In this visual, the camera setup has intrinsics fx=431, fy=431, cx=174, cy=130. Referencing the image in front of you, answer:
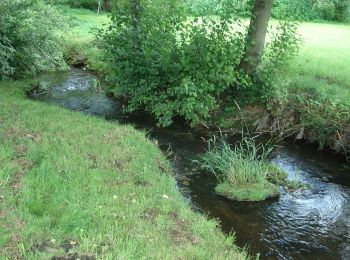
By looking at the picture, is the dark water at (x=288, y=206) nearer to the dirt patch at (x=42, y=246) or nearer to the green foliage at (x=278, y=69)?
the green foliage at (x=278, y=69)

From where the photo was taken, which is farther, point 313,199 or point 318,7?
point 318,7

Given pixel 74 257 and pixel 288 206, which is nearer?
pixel 74 257

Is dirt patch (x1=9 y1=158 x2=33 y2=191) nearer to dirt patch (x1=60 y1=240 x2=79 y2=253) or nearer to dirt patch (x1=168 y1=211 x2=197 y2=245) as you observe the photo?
dirt patch (x1=60 y1=240 x2=79 y2=253)

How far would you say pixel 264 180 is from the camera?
29.2 ft

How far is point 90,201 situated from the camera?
253 inches

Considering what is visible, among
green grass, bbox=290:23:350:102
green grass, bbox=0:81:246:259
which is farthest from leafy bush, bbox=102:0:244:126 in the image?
green grass, bbox=0:81:246:259

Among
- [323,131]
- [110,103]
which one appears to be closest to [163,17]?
[110,103]

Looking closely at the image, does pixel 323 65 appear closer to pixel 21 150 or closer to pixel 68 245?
pixel 21 150

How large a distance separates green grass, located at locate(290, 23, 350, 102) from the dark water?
1941 millimetres

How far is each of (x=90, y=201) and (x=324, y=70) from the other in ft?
Result: 34.7

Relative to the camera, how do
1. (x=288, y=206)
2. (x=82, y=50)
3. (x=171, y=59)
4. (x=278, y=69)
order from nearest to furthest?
(x=288, y=206), (x=171, y=59), (x=278, y=69), (x=82, y=50)

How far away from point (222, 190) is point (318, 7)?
30907mm

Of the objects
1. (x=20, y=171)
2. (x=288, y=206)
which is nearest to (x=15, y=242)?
(x=20, y=171)

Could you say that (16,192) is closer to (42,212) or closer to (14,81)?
(42,212)
